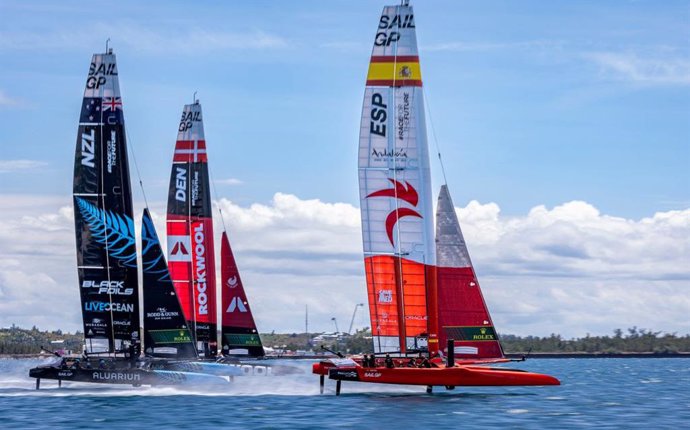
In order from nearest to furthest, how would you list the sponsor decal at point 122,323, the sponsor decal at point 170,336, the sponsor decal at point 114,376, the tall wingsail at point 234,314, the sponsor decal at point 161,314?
1. the sponsor decal at point 114,376
2. the sponsor decal at point 122,323
3. the sponsor decal at point 170,336
4. the sponsor decal at point 161,314
5. the tall wingsail at point 234,314

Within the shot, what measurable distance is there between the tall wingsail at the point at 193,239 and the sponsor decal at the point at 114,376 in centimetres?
1204

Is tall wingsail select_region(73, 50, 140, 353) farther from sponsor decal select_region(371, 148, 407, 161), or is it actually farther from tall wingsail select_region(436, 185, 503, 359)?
tall wingsail select_region(436, 185, 503, 359)

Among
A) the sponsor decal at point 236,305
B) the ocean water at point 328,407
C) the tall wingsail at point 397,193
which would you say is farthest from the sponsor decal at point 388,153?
the sponsor decal at point 236,305

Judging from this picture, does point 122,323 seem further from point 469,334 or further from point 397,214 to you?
point 469,334

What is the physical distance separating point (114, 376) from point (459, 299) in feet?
50.1

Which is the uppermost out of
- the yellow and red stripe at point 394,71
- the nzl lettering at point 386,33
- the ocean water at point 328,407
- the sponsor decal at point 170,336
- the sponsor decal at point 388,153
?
the nzl lettering at point 386,33

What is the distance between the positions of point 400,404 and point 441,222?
11.1 meters

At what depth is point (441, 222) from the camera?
2199 inches

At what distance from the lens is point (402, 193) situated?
4962 cm

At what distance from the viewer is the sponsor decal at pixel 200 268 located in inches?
2635

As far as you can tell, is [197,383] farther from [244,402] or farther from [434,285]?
[434,285]

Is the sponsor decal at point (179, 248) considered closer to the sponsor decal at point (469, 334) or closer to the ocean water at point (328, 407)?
the ocean water at point (328, 407)

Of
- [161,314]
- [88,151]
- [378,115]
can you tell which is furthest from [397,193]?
[88,151]

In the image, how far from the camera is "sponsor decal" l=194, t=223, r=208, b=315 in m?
66.9
